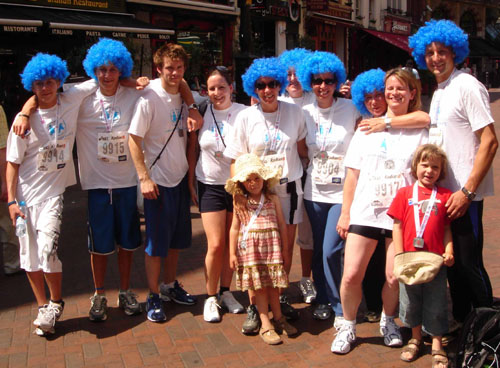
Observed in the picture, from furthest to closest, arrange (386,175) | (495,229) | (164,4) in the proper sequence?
1. (164,4)
2. (495,229)
3. (386,175)

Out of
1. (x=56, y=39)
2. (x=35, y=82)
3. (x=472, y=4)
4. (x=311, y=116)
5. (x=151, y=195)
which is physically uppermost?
(x=472, y=4)

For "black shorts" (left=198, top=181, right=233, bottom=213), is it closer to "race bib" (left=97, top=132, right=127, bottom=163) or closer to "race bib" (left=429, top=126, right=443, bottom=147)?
"race bib" (left=97, top=132, right=127, bottom=163)

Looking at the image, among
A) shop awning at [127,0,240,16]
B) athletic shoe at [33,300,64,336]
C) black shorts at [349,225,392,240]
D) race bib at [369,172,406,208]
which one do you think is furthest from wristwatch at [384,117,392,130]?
shop awning at [127,0,240,16]

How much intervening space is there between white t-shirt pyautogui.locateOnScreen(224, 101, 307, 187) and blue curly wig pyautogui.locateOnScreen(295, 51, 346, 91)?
273mm

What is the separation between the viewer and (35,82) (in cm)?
380

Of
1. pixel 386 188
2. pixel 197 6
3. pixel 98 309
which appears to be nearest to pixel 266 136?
pixel 386 188

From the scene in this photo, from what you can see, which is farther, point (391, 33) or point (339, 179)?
point (391, 33)

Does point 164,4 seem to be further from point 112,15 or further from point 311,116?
point 311,116

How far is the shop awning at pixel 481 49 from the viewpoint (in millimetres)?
35434

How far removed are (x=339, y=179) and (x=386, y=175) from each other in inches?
19.5

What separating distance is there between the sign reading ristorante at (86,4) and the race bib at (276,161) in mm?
9882

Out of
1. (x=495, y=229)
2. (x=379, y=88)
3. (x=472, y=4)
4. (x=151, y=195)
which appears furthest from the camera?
(x=472, y=4)

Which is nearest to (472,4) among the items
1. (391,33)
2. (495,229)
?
(391,33)

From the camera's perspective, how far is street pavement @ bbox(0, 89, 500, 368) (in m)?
3.51
